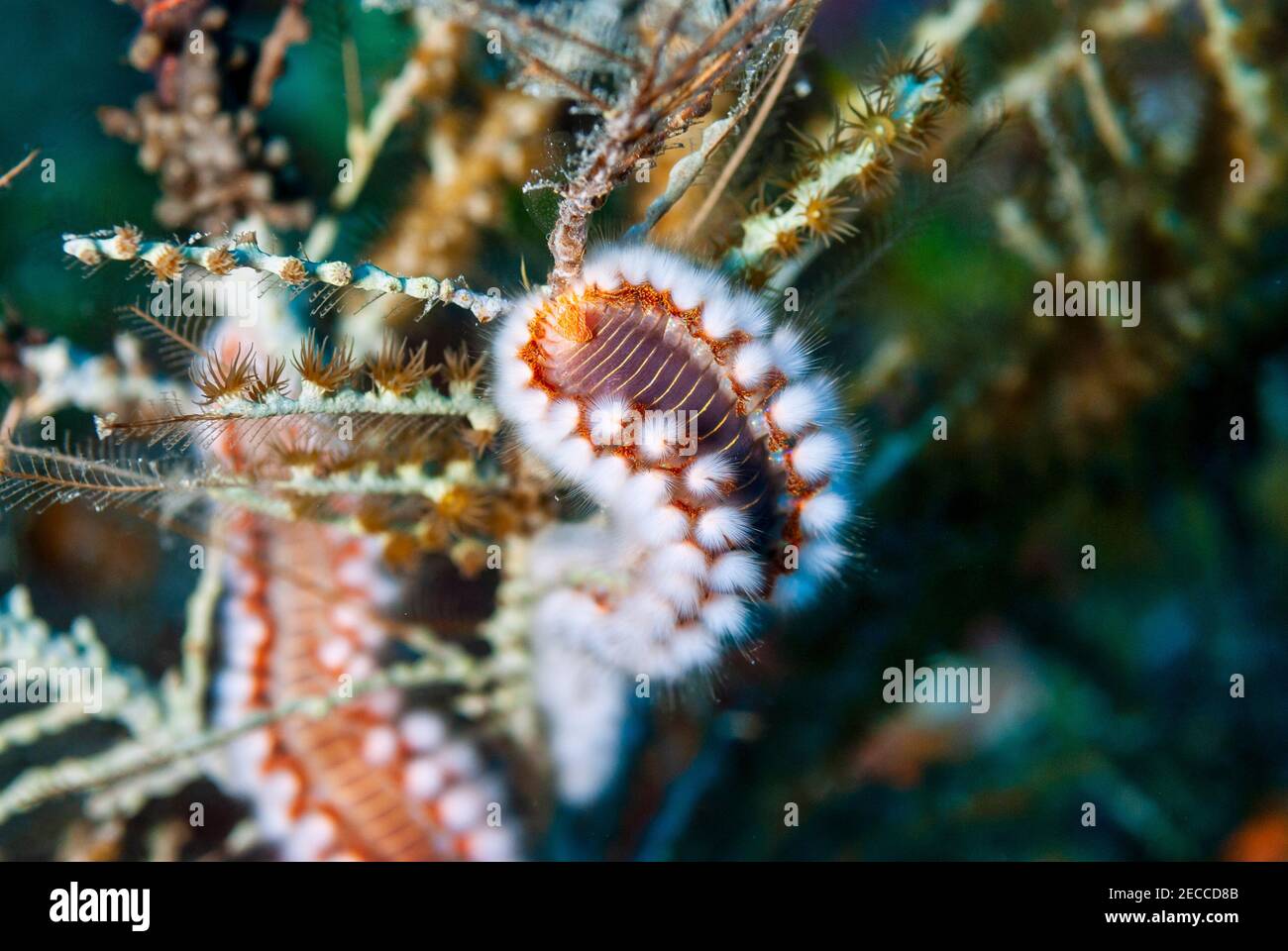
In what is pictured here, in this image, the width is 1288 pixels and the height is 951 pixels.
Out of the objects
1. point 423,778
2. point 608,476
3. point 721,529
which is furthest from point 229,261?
point 423,778

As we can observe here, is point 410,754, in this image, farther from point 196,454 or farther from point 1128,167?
point 1128,167

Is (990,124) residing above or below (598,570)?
above

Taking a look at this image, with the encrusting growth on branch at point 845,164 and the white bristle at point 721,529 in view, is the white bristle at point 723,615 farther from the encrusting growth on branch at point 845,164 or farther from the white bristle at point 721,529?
the encrusting growth on branch at point 845,164

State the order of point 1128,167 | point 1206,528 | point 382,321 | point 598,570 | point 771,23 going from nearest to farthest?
point 771,23
point 598,570
point 382,321
point 1128,167
point 1206,528

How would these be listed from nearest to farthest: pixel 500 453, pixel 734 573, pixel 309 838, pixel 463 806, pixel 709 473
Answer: pixel 709 473 < pixel 734 573 < pixel 500 453 < pixel 309 838 < pixel 463 806

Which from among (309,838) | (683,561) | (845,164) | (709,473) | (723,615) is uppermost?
(845,164)

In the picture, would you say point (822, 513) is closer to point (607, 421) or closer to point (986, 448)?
point (607, 421)

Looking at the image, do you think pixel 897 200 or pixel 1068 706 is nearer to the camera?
pixel 897 200

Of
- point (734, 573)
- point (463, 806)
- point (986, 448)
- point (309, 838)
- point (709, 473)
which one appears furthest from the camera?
point (986, 448)
